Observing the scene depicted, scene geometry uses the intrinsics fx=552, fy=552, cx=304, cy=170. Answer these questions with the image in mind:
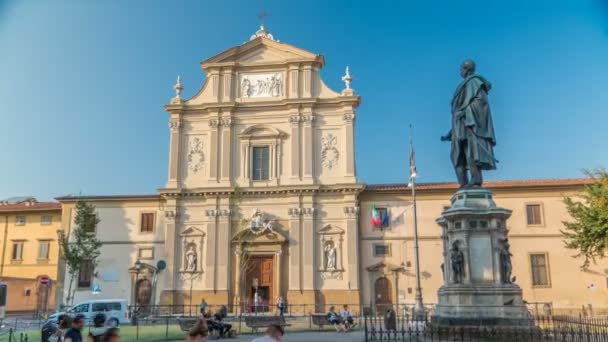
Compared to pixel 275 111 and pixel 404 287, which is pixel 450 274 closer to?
pixel 404 287

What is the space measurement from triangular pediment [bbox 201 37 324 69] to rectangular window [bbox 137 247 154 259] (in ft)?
45.1

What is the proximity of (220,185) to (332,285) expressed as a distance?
1017 centimetres

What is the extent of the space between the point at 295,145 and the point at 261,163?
2.76 m

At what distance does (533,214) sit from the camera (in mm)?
36312

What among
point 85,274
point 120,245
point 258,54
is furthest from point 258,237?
point 258,54

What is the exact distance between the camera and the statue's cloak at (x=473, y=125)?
14234 mm

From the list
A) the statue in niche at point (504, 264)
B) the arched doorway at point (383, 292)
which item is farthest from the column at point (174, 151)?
the statue in niche at point (504, 264)

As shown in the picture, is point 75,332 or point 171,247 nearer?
point 75,332

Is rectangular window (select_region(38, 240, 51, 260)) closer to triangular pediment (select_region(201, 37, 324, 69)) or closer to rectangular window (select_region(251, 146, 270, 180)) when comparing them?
rectangular window (select_region(251, 146, 270, 180))

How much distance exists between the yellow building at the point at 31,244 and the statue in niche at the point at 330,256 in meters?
22.7

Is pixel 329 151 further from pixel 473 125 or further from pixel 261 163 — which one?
pixel 473 125

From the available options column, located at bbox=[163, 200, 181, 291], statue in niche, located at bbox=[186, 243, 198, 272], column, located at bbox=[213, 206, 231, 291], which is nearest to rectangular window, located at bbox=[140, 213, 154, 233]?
column, located at bbox=[163, 200, 181, 291]

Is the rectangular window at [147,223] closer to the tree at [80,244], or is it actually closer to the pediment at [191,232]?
the pediment at [191,232]

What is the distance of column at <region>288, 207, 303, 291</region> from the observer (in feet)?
118
